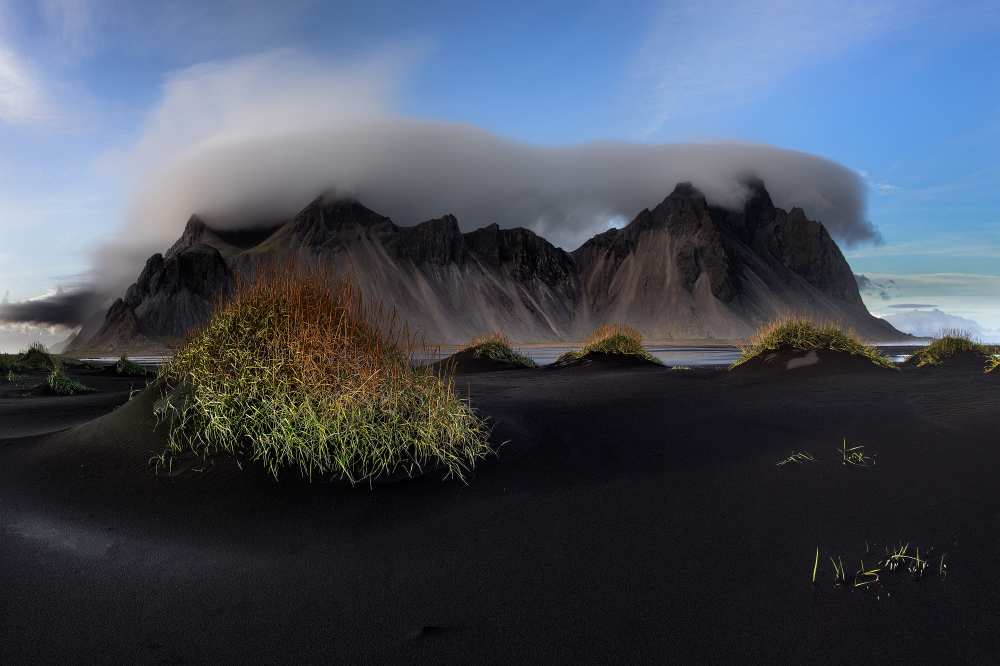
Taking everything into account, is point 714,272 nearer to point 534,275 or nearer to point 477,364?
point 534,275

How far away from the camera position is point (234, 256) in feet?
399

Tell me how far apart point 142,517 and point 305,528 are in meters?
1.43

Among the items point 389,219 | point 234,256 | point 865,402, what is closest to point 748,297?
point 389,219

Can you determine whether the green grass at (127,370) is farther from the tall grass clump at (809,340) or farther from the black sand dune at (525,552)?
the tall grass clump at (809,340)

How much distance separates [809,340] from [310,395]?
11.9 metres

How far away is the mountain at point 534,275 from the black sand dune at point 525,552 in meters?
97.8

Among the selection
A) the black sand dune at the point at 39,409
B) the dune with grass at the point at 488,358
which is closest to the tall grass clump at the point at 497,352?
the dune with grass at the point at 488,358

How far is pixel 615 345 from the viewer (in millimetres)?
20703

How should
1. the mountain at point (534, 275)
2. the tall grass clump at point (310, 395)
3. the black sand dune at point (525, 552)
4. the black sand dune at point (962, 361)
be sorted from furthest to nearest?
the mountain at point (534, 275) → the black sand dune at point (962, 361) → the tall grass clump at point (310, 395) → the black sand dune at point (525, 552)

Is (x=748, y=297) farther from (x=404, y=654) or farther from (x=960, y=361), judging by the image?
(x=404, y=654)

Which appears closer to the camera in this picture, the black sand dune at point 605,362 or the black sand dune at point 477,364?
the black sand dune at point 605,362

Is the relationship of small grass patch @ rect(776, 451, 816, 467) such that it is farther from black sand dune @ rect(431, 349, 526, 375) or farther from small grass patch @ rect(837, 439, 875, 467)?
black sand dune @ rect(431, 349, 526, 375)

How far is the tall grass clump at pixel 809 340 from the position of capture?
13.2m

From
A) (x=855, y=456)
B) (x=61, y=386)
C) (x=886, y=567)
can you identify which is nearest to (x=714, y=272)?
(x=61, y=386)
